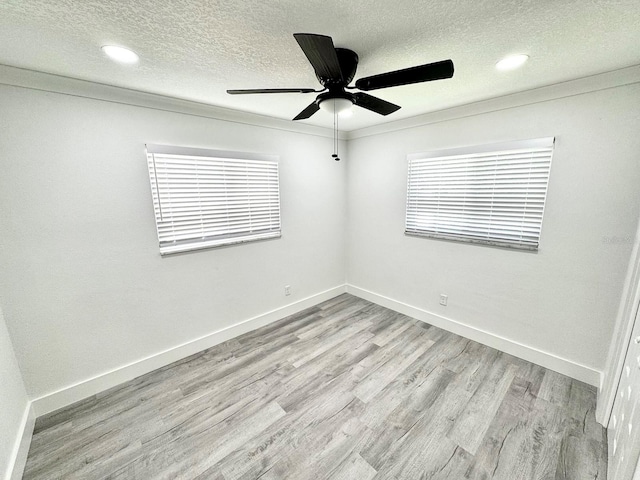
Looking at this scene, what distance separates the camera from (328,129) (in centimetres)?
335

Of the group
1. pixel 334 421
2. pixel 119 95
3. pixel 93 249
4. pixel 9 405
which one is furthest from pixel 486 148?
pixel 9 405

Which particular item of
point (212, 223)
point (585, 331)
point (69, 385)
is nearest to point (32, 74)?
point (212, 223)

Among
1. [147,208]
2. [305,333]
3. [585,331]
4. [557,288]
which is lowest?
[305,333]

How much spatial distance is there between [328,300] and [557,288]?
2533mm

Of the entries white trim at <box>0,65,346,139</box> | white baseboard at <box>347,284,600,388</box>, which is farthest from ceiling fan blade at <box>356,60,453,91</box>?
white baseboard at <box>347,284,600,388</box>

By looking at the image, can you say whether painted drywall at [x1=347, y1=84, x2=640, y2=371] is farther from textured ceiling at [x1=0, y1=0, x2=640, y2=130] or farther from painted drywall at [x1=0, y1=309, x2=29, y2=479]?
painted drywall at [x1=0, y1=309, x2=29, y2=479]

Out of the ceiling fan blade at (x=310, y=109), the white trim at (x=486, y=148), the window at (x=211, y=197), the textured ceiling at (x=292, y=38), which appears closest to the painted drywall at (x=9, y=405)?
the window at (x=211, y=197)

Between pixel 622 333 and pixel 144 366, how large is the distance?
3.67 metres

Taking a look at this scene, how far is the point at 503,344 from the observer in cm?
250

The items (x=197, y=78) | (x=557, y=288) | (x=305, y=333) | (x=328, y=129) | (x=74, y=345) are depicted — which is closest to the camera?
(x=197, y=78)

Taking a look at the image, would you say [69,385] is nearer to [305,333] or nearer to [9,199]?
[9,199]

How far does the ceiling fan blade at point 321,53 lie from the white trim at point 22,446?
104 inches

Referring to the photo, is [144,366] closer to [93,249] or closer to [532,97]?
[93,249]

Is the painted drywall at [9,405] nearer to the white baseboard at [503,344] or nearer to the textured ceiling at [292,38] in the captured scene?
the textured ceiling at [292,38]
